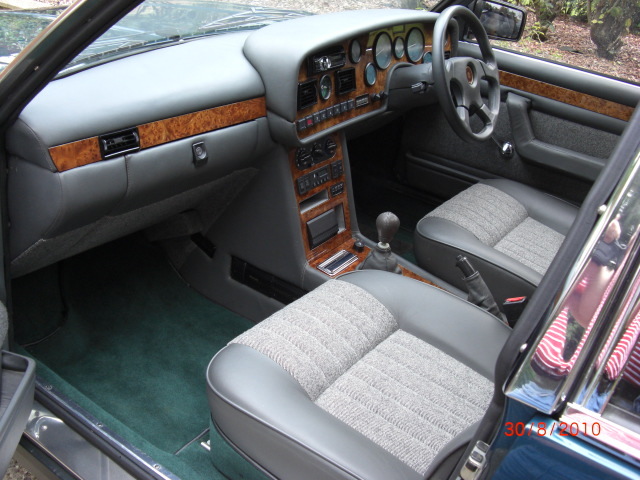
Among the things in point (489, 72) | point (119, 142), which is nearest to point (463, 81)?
point (489, 72)

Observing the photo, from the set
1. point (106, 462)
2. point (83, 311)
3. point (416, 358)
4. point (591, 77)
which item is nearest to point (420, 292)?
point (416, 358)

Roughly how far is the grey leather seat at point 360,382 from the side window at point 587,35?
59.0 inches

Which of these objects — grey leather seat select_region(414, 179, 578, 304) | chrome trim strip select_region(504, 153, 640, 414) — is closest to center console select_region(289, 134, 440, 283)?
grey leather seat select_region(414, 179, 578, 304)

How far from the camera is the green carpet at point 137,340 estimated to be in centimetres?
194

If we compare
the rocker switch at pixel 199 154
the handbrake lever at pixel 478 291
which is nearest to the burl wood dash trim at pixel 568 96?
the handbrake lever at pixel 478 291

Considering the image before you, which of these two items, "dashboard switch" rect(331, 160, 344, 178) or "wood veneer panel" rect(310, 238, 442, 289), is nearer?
"wood veneer panel" rect(310, 238, 442, 289)

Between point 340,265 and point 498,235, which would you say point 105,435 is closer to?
point 340,265

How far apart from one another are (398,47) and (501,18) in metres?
0.66

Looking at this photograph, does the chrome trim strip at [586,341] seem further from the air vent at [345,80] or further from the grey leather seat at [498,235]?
the air vent at [345,80]

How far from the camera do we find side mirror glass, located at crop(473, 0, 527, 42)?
266 cm

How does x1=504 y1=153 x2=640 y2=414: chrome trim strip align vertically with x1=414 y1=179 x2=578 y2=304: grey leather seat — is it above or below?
above

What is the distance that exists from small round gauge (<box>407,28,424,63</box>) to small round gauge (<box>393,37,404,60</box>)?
0.05 metres

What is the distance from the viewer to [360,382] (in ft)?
4.64

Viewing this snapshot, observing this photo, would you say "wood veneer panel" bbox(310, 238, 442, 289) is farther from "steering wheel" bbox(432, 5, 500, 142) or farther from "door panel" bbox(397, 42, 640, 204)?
"door panel" bbox(397, 42, 640, 204)
